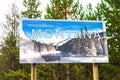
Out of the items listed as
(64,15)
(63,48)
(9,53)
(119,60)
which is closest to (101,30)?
(63,48)

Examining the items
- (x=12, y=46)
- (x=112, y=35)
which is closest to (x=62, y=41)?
(x=112, y=35)

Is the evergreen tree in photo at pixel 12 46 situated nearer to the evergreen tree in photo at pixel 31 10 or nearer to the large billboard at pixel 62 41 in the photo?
the evergreen tree in photo at pixel 31 10

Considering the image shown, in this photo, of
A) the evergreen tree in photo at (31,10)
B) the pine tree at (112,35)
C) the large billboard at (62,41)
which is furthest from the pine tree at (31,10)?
the large billboard at (62,41)

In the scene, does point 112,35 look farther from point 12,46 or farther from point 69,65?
point 12,46

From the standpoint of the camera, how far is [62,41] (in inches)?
569

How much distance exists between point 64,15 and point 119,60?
5.08m

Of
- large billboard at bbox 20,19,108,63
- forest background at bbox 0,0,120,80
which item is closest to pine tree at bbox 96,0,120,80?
forest background at bbox 0,0,120,80

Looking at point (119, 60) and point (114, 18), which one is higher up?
point (114, 18)

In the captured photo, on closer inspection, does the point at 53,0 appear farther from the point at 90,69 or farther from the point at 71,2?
the point at 90,69

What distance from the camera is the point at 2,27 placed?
94.9 ft

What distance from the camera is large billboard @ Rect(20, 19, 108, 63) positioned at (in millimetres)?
14047

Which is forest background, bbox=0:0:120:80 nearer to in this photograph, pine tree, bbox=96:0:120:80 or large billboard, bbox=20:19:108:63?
pine tree, bbox=96:0:120:80

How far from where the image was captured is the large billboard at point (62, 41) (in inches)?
553

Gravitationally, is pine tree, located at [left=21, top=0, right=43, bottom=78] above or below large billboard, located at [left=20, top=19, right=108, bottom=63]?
above
